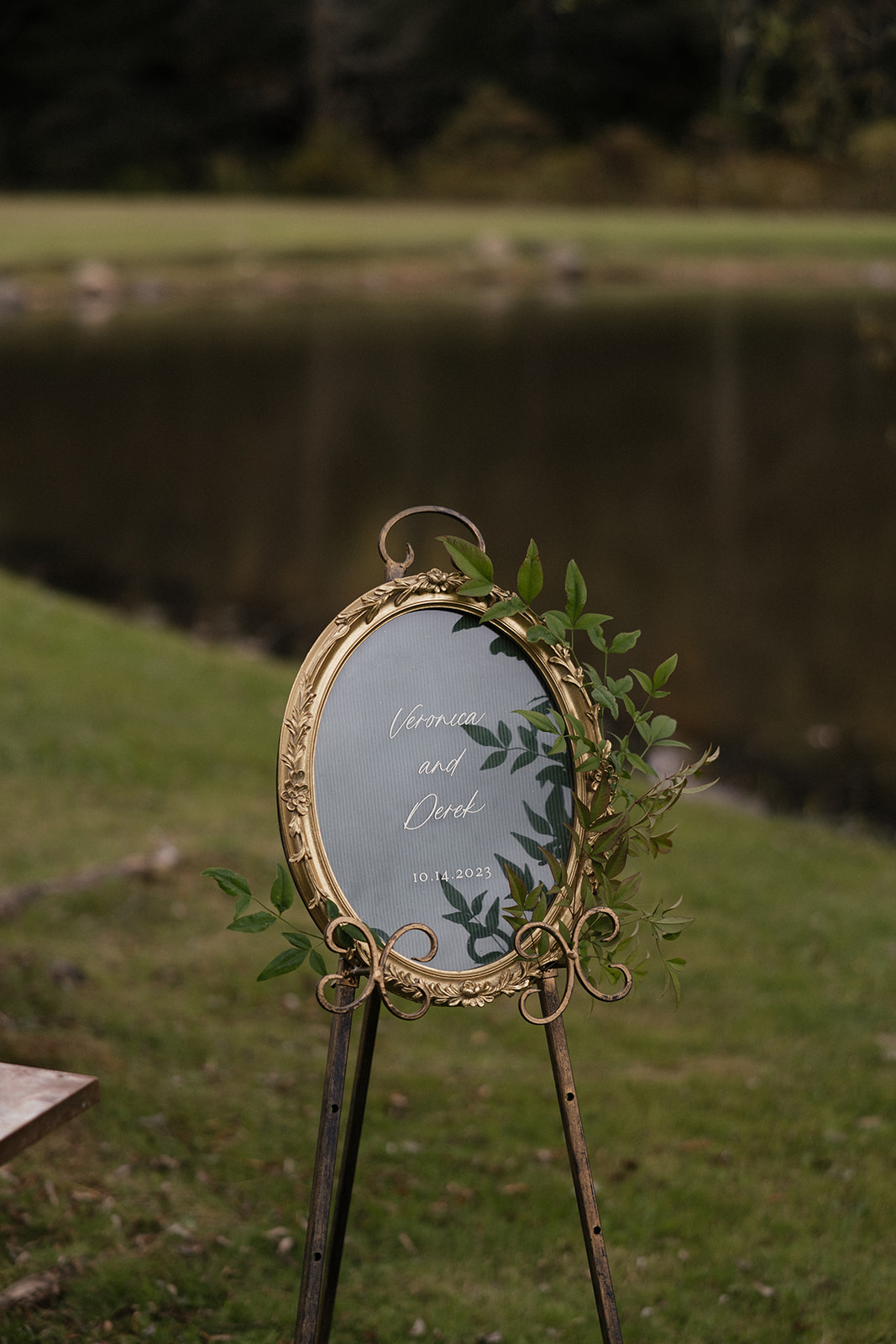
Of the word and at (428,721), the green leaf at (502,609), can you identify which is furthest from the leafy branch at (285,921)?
the green leaf at (502,609)

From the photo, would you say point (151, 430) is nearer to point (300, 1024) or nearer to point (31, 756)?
point (31, 756)

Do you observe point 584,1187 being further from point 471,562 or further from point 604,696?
point 471,562

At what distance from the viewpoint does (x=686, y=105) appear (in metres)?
53.3

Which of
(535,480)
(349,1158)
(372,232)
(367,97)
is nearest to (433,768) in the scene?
(349,1158)

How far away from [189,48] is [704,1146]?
55387mm

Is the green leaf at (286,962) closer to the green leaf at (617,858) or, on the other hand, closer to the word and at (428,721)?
the word and at (428,721)

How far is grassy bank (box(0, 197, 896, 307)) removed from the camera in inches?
1337

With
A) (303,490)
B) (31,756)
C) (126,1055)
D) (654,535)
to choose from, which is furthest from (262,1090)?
(303,490)

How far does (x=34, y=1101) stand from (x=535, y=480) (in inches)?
631

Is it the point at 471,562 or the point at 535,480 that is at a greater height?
the point at 471,562

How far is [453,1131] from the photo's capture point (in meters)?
4.19

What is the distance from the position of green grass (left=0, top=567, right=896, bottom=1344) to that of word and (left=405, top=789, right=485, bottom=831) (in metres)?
1.58

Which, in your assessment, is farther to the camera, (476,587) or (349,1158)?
(349,1158)

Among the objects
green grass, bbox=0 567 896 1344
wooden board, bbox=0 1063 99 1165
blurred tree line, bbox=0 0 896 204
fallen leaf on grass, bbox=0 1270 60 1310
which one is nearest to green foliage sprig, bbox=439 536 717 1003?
wooden board, bbox=0 1063 99 1165
